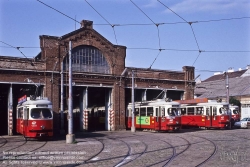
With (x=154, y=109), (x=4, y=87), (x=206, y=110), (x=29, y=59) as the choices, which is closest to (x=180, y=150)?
(x=154, y=109)

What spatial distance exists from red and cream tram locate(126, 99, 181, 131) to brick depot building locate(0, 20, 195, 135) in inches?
219

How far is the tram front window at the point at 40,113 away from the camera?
24188mm

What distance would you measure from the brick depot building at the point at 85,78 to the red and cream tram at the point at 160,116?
18.3 feet

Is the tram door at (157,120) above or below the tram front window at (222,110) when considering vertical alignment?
below

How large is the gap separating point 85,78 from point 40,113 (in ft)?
41.8

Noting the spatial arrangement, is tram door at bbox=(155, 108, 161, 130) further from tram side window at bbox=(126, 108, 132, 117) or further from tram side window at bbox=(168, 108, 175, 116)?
tram side window at bbox=(126, 108, 132, 117)

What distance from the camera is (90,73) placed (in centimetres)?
3694

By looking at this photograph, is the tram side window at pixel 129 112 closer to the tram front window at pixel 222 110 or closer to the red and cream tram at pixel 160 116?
the red and cream tram at pixel 160 116

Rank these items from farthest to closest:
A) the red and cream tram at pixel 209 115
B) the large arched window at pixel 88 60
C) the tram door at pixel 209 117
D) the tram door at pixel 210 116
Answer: the large arched window at pixel 88 60, the tram door at pixel 209 117, the tram door at pixel 210 116, the red and cream tram at pixel 209 115

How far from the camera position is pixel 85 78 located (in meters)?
36.8

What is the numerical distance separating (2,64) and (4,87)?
14.4 ft

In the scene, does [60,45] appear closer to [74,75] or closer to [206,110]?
[74,75]

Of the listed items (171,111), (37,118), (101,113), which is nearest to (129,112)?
(101,113)

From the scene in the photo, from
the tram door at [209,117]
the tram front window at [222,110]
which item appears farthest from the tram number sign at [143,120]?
the tram front window at [222,110]
